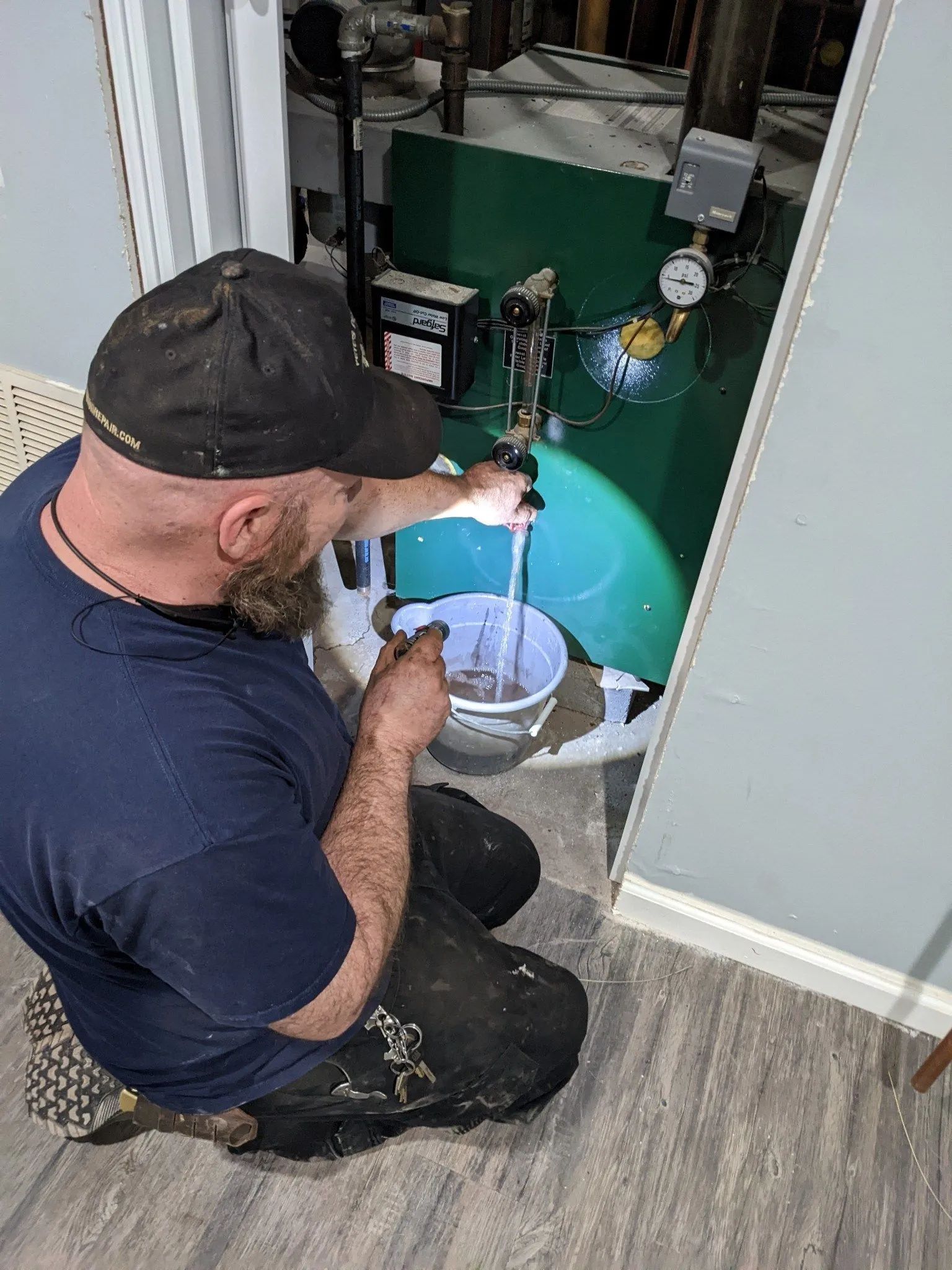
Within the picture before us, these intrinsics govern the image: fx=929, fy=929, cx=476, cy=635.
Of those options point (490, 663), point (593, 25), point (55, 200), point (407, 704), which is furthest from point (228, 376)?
point (593, 25)

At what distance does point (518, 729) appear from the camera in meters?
1.79

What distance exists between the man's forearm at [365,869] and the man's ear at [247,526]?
35 centimetres

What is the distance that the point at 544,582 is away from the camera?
6.25ft

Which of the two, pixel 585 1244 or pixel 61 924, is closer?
pixel 61 924

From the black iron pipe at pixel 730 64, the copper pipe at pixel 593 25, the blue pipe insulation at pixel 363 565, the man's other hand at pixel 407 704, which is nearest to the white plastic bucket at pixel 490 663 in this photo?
the blue pipe insulation at pixel 363 565

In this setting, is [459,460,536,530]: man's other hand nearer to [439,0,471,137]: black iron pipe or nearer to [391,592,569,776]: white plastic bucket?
[391,592,569,776]: white plastic bucket

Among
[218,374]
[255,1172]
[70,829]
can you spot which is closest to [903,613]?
[218,374]

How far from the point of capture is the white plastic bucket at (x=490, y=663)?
177cm

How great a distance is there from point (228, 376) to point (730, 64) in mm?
891

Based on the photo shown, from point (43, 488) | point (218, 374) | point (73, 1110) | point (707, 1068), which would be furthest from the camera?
point (707, 1068)

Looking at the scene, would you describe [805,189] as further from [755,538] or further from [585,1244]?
[585,1244]

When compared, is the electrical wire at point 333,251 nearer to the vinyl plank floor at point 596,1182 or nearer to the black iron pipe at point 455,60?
the black iron pipe at point 455,60

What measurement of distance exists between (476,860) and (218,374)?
896 millimetres

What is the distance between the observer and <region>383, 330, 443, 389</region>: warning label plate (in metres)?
1.56
